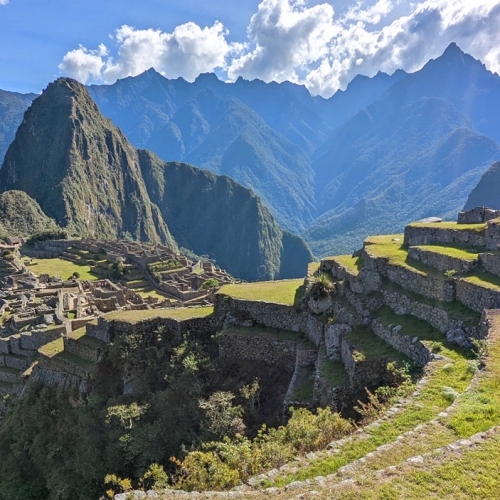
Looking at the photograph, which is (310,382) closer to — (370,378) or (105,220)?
(370,378)

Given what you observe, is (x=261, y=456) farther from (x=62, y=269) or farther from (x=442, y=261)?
(x=62, y=269)

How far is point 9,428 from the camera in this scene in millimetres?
16703

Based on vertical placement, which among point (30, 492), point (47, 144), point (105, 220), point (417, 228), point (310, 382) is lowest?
point (30, 492)

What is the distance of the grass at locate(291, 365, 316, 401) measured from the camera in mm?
11344

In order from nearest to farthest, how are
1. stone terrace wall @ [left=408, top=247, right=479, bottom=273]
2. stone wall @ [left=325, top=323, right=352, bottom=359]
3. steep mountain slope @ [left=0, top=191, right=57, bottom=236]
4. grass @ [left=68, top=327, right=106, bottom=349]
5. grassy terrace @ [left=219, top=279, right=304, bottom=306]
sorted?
stone terrace wall @ [left=408, top=247, right=479, bottom=273] → stone wall @ [left=325, top=323, right=352, bottom=359] → grassy terrace @ [left=219, top=279, right=304, bottom=306] → grass @ [left=68, top=327, right=106, bottom=349] → steep mountain slope @ [left=0, top=191, right=57, bottom=236]

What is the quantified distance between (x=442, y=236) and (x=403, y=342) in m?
6.80

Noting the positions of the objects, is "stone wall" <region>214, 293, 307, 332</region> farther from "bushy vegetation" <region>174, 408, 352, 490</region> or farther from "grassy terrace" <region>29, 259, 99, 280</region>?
"grassy terrace" <region>29, 259, 99, 280</region>

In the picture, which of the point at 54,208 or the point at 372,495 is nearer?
the point at 372,495

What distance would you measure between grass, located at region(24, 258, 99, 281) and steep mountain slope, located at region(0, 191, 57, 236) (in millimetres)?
56015

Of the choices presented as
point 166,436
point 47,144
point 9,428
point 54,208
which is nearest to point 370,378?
point 166,436

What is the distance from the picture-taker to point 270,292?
1700 cm

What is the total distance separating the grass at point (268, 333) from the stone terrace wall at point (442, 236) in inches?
258

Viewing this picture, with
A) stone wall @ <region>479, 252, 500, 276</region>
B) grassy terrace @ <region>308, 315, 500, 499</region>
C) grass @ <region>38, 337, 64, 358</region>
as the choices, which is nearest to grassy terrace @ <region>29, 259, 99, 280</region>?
grass @ <region>38, 337, 64, 358</region>

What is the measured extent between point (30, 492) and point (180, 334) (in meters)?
7.97
